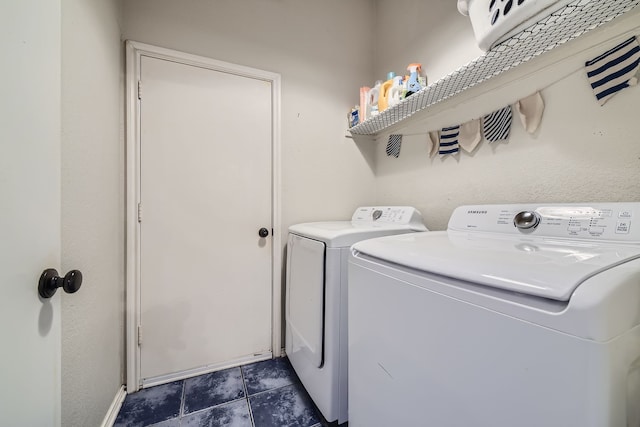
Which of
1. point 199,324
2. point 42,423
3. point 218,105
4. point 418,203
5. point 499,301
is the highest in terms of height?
point 218,105

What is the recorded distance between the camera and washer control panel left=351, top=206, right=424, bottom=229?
4.81 feet

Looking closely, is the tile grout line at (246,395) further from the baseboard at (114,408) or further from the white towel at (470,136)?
the white towel at (470,136)

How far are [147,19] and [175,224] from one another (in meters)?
1.28

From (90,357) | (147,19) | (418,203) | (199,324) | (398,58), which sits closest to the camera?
(90,357)

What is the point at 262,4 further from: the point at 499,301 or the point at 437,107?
the point at 499,301

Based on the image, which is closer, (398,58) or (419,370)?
(419,370)

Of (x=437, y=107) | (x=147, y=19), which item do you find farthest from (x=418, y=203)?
(x=147, y=19)

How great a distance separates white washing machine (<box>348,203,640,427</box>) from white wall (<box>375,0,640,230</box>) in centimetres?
24

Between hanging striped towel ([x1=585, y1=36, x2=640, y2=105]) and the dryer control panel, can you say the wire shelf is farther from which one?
the dryer control panel

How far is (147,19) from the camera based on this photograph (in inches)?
58.4

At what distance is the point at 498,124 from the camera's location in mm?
1216

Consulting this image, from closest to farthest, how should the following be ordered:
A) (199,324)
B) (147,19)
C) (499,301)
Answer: (499,301)
(147,19)
(199,324)

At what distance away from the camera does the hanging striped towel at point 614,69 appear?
0.82 m

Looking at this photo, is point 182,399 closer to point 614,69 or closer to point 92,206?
point 92,206
